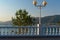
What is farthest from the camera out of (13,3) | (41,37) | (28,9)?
(28,9)

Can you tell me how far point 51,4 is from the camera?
15.6 meters

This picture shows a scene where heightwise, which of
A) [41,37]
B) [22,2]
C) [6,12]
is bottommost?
[41,37]

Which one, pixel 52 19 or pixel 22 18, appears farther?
pixel 22 18

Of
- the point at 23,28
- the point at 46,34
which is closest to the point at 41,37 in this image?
the point at 46,34

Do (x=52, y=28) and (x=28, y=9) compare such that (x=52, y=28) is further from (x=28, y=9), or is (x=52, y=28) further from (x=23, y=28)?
(x=28, y=9)

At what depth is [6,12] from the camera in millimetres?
15227

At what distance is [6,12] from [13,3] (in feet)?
4.03

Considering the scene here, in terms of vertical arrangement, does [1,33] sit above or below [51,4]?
below

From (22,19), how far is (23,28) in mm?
9427

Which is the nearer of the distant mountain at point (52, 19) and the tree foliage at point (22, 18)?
the distant mountain at point (52, 19)

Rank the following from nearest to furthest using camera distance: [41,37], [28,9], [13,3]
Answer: [41,37] → [13,3] → [28,9]

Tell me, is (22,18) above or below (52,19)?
above

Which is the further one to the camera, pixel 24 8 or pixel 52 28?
pixel 24 8

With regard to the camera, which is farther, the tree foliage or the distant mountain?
the tree foliage
